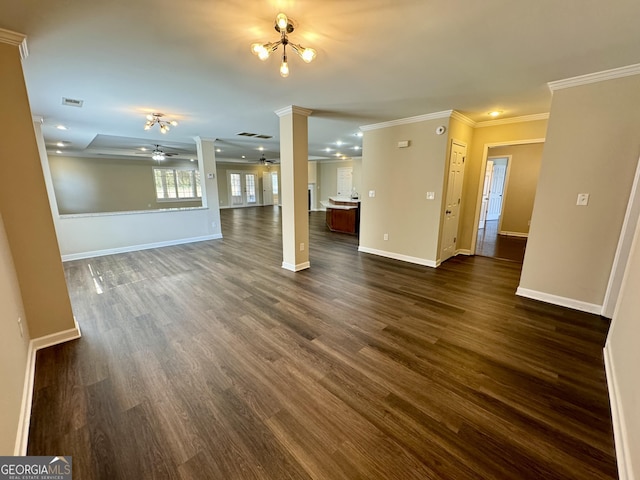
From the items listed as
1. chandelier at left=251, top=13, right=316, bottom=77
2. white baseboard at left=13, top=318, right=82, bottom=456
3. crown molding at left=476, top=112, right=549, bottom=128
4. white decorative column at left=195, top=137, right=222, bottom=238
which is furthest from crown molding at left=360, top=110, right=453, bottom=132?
white baseboard at left=13, top=318, right=82, bottom=456

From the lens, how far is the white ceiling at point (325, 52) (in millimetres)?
1682

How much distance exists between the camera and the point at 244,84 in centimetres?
291

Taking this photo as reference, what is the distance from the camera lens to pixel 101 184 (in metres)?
10.1

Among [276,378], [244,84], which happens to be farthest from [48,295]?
[244,84]

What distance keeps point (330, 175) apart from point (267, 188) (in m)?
4.81

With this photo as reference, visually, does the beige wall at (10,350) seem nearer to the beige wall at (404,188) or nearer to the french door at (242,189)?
the beige wall at (404,188)

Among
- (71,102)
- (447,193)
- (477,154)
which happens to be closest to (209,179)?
(71,102)

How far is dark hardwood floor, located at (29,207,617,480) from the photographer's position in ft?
4.56

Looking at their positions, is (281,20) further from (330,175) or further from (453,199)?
(330,175)

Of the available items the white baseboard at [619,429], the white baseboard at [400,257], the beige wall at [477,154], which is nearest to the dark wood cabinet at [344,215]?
the white baseboard at [400,257]

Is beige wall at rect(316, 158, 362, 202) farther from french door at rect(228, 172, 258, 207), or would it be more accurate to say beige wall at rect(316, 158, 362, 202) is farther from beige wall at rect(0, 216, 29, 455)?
beige wall at rect(0, 216, 29, 455)

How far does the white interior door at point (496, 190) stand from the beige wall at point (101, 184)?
13.4 metres

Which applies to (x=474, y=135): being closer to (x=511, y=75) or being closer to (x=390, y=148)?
(x=390, y=148)

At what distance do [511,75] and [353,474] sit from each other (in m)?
3.62
